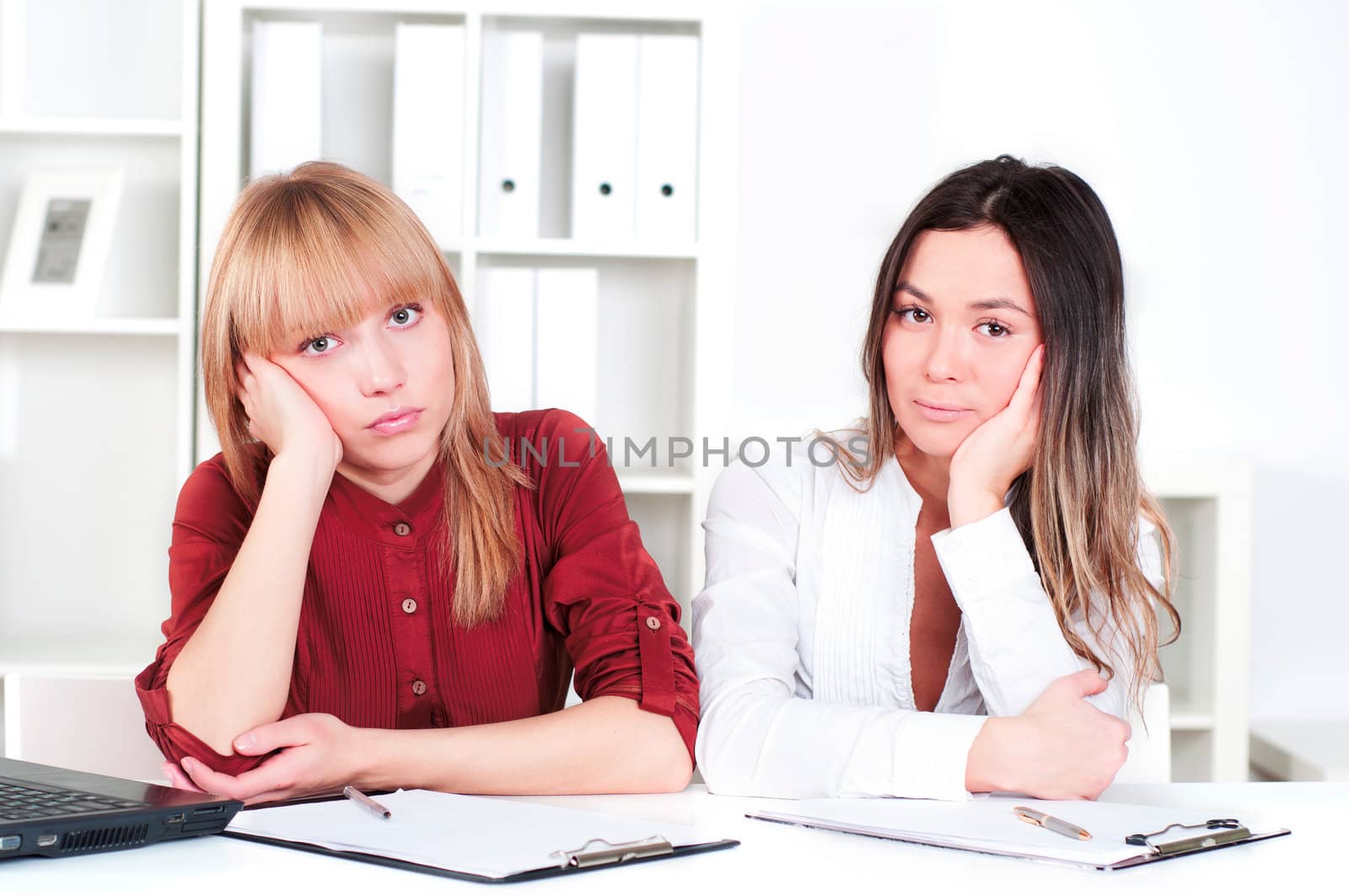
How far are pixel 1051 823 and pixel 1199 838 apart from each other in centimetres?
10

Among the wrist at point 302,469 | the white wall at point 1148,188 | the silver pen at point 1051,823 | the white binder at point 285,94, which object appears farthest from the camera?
the white wall at point 1148,188

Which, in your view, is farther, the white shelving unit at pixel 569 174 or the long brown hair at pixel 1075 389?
the white shelving unit at pixel 569 174

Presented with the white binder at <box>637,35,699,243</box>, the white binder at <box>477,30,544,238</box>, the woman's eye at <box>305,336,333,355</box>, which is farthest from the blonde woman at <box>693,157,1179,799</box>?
the white binder at <box>477,30,544,238</box>

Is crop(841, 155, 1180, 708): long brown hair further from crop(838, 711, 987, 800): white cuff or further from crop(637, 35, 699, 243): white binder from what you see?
crop(637, 35, 699, 243): white binder

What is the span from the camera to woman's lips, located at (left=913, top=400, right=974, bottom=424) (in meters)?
1.44

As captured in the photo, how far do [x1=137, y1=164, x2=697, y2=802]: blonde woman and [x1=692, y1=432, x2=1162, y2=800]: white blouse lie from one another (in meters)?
0.06

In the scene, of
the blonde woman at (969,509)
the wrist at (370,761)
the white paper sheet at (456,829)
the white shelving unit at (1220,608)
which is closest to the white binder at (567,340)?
the blonde woman at (969,509)

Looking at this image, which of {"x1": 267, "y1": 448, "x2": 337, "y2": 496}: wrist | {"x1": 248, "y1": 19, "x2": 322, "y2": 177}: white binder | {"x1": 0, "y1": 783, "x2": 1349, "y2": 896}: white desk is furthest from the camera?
{"x1": 248, "y1": 19, "x2": 322, "y2": 177}: white binder

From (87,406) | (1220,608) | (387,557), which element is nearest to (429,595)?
(387,557)

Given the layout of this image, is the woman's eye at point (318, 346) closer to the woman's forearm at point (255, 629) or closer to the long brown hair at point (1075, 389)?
the woman's forearm at point (255, 629)

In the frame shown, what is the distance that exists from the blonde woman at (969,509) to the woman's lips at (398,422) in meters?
0.38

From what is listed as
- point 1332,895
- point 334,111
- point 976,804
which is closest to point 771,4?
point 334,111

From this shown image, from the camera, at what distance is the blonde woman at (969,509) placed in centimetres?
135

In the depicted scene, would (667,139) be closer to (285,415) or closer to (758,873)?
(285,415)
